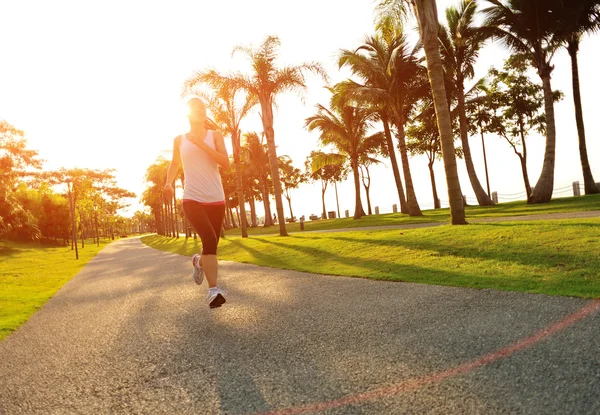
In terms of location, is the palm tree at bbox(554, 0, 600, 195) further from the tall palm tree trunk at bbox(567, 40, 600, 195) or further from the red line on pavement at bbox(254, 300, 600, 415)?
the red line on pavement at bbox(254, 300, 600, 415)

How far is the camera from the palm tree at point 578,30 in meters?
18.5

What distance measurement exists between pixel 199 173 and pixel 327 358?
2490 mm

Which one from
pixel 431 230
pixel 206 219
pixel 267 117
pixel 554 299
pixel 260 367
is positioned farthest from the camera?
pixel 267 117

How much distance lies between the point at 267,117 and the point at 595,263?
15.7 metres

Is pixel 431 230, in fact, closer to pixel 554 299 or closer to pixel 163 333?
pixel 554 299

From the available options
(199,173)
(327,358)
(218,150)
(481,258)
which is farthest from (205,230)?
(481,258)

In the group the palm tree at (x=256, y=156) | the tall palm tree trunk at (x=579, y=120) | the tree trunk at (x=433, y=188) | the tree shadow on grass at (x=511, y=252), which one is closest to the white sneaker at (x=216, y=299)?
the tree shadow on grass at (x=511, y=252)

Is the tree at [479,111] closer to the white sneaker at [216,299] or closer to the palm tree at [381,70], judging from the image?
the palm tree at [381,70]

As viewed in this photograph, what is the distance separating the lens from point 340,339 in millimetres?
3430

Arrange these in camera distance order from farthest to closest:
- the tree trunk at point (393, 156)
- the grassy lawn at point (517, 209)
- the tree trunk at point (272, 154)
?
the tree trunk at point (393, 156), the tree trunk at point (272, 154), the grassy lawn at point (517, 209)

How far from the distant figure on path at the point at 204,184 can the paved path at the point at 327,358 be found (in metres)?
0.68

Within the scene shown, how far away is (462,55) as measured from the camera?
2431 cm

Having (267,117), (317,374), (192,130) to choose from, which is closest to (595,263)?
(317,374)

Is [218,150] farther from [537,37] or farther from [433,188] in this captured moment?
[433,188]
